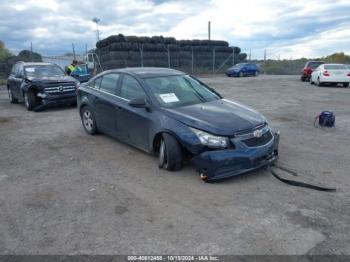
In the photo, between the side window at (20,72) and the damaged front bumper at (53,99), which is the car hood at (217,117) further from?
the side window at (20,72)

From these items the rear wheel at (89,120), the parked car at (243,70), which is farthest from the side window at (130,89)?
the parked car at (243,70)

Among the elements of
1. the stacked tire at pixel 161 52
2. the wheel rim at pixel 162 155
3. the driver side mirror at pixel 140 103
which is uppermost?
the stacked tire at pixel 161 52

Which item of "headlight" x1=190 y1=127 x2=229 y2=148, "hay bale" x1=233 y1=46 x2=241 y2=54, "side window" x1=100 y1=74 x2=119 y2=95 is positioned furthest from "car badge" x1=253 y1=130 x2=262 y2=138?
"hay bale" x1=233 y1=46 x2=241 y2=54

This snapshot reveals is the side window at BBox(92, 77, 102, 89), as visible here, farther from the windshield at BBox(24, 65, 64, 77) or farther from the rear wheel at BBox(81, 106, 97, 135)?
the windshield at BBox(24, 65, 64, 77)

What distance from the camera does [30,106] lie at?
10836mm

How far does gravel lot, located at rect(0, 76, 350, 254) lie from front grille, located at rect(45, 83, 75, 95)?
4.42 m

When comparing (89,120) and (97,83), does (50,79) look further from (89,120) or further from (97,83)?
(97,83)

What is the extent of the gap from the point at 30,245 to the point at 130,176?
1.90 m

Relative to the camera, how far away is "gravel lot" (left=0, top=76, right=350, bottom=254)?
312 centimetres

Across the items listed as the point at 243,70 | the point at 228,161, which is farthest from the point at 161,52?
the point at 228,161

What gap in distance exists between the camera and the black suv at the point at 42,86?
10531 mm

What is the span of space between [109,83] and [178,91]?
5.36ft

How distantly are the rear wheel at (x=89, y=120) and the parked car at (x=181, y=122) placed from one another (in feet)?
0.79

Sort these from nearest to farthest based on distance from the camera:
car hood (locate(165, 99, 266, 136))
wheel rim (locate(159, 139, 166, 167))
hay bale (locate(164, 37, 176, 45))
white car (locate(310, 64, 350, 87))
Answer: car hood (locate(165, 99, 266, 136)) < wheel rim (locate(159, 139, 166, 167)) < white car (locate(310, 64, 350, 87)) < hay bale (locate(164, 37, 176, 45))
